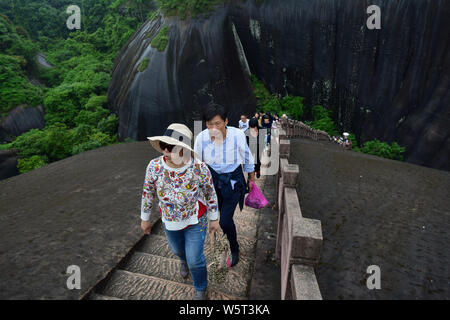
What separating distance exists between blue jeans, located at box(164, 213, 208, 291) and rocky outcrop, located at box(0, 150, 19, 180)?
19.8 meters

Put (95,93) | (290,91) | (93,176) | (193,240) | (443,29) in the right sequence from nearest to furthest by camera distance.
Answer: (193,240), (93,176), (443,29), (290,91), (95,93)

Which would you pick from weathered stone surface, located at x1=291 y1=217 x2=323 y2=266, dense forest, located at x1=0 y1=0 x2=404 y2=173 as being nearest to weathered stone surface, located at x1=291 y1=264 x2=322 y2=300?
weathered stone surface, located at x1=291 y1=217 x2=323 y2=266

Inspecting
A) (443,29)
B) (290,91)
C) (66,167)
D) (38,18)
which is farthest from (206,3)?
(38,18)

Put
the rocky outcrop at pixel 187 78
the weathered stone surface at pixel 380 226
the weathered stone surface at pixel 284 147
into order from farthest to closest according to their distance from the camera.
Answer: the rocky outcrop at pixel 187 78 < the weathered stone surface at pixel 284 147 < the weathered stone surface at pixel 380 226

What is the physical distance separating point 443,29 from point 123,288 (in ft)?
49.5

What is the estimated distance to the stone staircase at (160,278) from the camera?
2742 mm

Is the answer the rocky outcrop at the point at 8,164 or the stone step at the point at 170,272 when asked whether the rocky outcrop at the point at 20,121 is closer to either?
the rocky outcrop at the point at 8,164

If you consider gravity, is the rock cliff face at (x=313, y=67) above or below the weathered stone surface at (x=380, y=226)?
above

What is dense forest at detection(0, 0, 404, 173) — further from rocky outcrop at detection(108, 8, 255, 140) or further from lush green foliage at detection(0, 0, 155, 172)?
rocky outcrop at detection(108, 8, 255, 140)

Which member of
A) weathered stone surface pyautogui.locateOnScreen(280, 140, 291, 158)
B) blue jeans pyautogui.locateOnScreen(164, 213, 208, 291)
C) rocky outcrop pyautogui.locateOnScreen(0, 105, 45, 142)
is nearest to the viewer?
blue jeans pyautogui.locateOnScreen(164, 213, 208, 291)

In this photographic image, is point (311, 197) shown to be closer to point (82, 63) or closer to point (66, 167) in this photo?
point (66, 167)

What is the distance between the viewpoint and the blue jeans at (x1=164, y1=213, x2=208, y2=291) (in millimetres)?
2412

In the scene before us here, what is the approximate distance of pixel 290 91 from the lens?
19.5 metres

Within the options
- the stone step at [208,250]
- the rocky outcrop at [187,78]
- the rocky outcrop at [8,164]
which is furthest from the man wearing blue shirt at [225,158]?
the rocky outcrop at [8,164]
